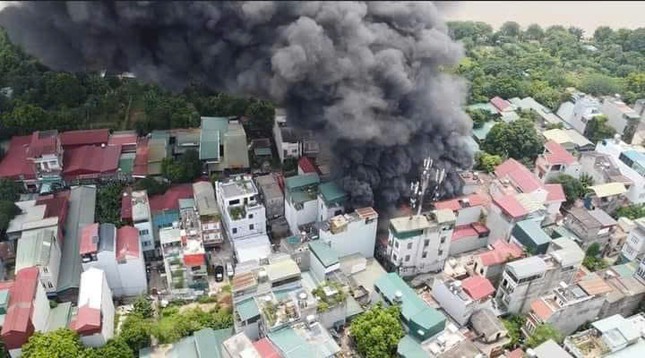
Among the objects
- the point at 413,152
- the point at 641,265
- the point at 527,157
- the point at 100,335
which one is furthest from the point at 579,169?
the point at 100,335

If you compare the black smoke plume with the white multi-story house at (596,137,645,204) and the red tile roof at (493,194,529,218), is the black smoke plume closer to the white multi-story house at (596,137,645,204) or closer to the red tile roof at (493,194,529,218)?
the red tile roof at (493,194,529,218)

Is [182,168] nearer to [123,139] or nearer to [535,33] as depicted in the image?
[123,139]

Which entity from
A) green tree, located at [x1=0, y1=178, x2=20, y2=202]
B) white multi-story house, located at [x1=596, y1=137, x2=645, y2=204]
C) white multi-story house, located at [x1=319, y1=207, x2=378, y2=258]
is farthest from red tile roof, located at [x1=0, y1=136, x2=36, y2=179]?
white multi-story house, located at [x1=596, y1=137, x2=645, y2=204]

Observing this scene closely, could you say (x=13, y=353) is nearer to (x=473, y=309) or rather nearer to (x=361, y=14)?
(x=473, y=309)

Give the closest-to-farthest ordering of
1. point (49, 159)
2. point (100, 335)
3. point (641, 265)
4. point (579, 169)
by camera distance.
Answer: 1. point (100, 335)
2. point (641, 265)
3. point (49, 159)
4. point (579, 169)

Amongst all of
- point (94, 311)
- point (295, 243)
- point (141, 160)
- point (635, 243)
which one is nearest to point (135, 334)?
point (94, 311)

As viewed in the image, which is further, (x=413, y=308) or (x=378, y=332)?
(x=413, y=308)

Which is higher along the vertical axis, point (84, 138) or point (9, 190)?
point (84, 138)

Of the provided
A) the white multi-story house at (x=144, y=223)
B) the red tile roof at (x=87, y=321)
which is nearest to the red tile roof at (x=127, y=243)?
the white multi-story house at (x=144, y=223)
